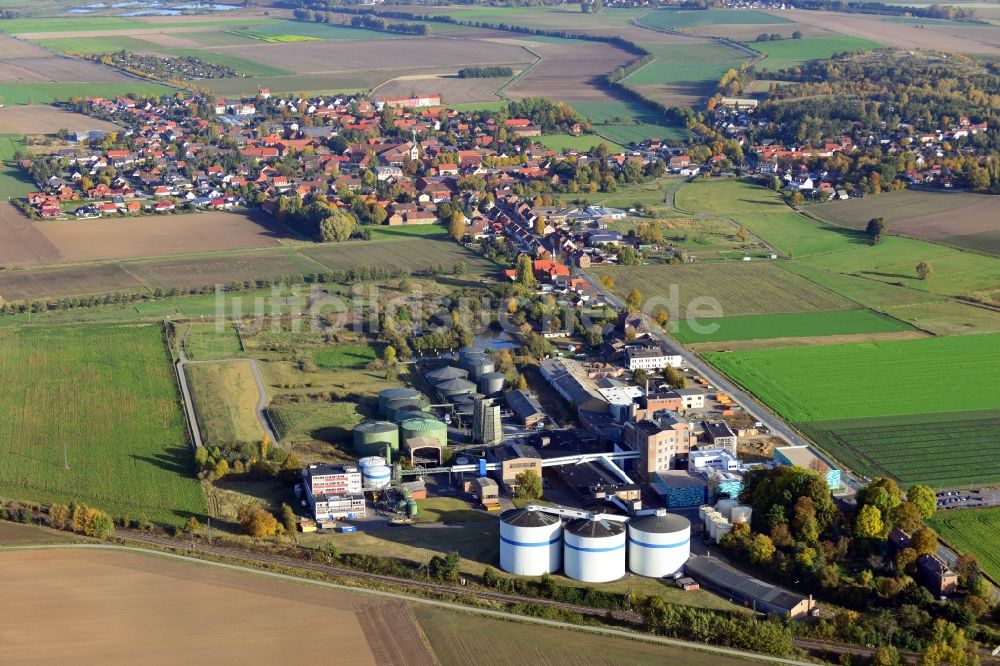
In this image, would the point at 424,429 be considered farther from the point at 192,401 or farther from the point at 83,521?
the point at 83,521

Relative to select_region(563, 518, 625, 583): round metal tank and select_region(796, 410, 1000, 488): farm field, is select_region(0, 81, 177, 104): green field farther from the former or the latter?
select_region(563, 518, 625, 583): round metal tank

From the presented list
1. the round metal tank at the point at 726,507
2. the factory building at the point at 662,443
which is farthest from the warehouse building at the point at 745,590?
the factory building at the point at 662,443

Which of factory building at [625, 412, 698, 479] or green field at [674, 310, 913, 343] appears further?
green field at [674, 310, 913, 343]

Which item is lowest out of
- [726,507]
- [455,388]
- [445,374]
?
[726,507]

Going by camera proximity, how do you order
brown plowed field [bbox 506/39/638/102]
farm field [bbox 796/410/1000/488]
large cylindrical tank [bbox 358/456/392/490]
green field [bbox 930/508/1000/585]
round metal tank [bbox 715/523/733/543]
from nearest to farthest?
green field [bbox 930/508/1000/585] < round metal tank [bbox 715/523/733/543] < large cylindrical tank [bbox 358/456/392/490] < farm field [bbox 796/410/1000/488] < brown plowed field [bbox 506/39/638/102]

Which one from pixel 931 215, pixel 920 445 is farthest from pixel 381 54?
pixel 920 445

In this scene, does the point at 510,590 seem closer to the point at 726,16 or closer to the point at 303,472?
the point at 303,472

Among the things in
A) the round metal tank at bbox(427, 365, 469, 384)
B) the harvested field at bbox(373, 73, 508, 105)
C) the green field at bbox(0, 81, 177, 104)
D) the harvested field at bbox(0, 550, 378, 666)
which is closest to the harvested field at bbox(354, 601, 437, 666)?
the harvested field at bbox(0, 550, 378, 666)
